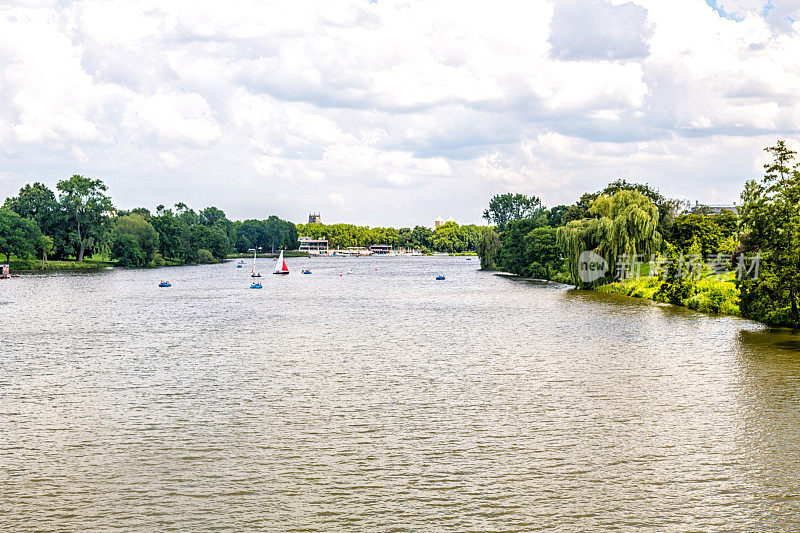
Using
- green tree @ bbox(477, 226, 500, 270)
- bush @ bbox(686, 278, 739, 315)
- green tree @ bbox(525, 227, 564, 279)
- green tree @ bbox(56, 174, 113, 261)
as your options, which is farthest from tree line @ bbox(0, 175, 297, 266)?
bush @ bbox(686, 278, 739, 315)

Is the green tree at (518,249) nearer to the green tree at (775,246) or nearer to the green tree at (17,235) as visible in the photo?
the green tree at (775,246)

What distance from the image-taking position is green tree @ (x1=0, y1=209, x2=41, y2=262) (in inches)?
4961

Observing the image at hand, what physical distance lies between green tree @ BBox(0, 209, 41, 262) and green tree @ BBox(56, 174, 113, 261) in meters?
10.8

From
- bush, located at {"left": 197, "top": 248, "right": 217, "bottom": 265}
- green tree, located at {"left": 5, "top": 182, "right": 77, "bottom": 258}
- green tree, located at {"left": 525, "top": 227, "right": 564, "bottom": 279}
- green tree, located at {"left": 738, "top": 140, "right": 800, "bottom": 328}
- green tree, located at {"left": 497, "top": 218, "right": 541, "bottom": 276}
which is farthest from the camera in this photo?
bush, located at {"left": 197, "top": 248, "right": 217, "bottom": 265}

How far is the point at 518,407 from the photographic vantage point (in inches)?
914

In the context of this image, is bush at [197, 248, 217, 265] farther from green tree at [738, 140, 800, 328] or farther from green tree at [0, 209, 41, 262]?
green tree at [738, 140, 800, 328]

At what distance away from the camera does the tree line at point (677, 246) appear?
133ft

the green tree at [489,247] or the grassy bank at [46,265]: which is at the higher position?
the green tree at [489,247]

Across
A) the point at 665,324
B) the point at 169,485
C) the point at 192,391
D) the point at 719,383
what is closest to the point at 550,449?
the point at 169,485

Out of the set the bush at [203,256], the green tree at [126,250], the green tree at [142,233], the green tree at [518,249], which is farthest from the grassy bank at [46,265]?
the green tree at [518,249]

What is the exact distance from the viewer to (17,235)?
126562mm

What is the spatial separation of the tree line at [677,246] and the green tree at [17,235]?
8415 centimetres

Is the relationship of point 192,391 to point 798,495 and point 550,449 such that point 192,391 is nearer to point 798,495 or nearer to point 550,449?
point 550,449

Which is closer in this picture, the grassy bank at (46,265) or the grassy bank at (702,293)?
the grassy bank at (702,293)
